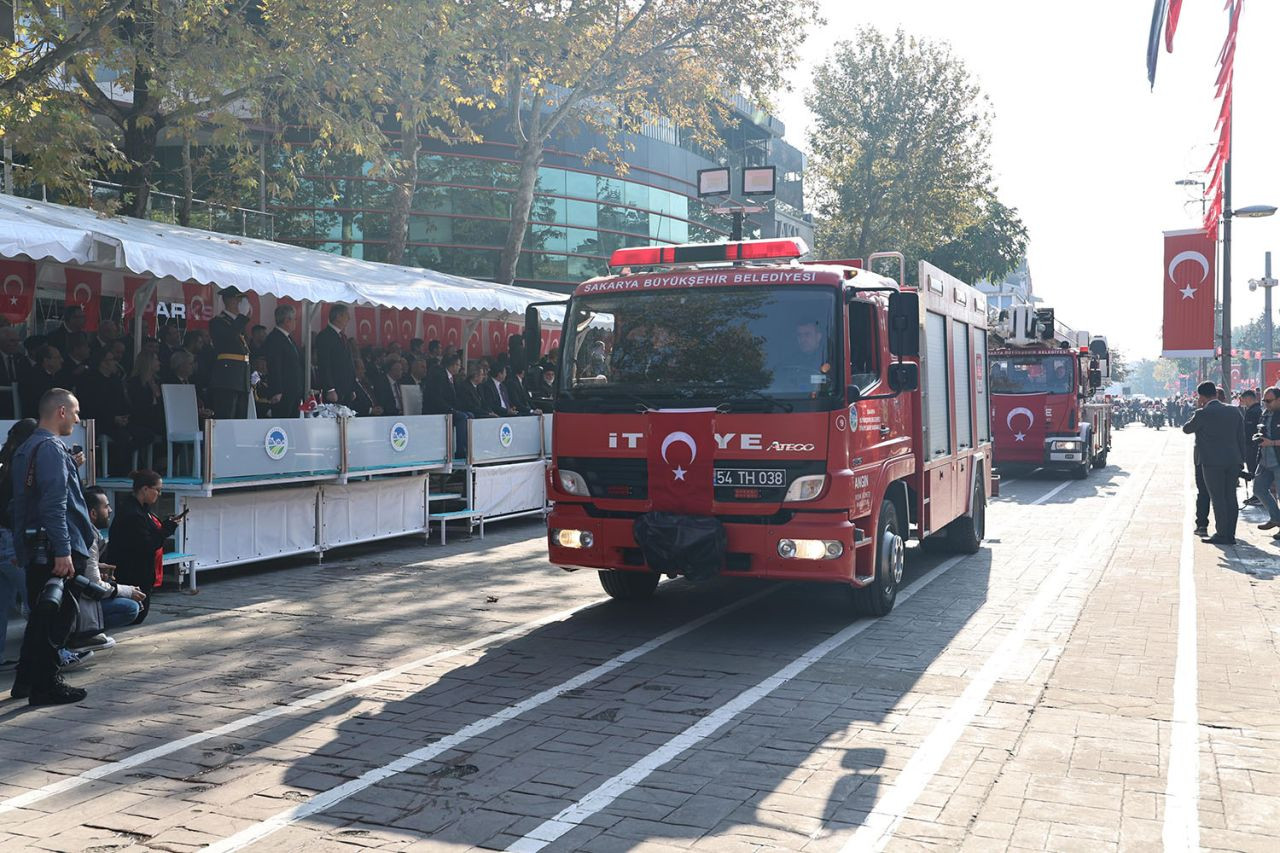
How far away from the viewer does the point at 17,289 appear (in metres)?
12.7

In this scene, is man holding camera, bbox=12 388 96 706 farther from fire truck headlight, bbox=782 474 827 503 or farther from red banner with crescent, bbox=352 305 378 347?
red banner with crescent, bbox=352 305 378 347

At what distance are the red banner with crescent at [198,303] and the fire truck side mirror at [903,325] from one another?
9.61 meters

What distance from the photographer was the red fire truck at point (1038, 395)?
898 inches

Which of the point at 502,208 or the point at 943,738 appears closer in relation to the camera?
the point at 943,738

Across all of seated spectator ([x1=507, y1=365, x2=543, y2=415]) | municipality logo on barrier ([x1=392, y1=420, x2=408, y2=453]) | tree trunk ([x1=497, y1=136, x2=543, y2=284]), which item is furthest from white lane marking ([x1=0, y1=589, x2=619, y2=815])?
tree trunk ([x1=497, y1=136, x2=543, y2=284])

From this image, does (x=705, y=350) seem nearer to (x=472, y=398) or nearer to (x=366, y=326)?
(x=472, y=398)

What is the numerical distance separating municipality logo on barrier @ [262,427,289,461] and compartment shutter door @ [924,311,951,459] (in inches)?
238

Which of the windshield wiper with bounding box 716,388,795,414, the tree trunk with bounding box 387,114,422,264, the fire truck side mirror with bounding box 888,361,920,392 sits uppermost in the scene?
the tree trunk with bounding box 387,114,422,264

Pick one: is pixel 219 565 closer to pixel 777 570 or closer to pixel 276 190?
pixel 777 570

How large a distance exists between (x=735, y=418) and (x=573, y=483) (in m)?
1.38

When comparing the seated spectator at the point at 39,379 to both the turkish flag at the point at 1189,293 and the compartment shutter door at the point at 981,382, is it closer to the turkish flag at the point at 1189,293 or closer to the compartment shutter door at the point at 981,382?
the compartment shutter door at the point at 981,382

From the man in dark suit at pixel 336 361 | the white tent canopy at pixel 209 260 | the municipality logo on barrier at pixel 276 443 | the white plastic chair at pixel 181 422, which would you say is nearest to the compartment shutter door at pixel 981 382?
the white tent canopy at pixel 209 260

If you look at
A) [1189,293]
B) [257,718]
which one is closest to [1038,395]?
[1189,293]

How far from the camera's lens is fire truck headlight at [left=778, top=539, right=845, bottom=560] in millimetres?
7941
